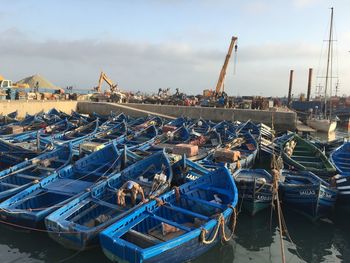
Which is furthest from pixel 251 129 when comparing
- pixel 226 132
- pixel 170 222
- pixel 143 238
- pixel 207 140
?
pixel 143 238

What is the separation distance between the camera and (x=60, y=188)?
42.2 feet

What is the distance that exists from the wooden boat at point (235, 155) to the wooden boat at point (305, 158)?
2070mm

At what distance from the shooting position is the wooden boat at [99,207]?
380 inches

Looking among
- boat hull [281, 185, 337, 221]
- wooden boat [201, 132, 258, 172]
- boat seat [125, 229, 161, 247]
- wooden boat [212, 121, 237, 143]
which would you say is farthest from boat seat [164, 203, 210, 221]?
wooden boat [212, 121, 237, 143]

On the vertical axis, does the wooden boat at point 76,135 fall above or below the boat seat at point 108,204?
above

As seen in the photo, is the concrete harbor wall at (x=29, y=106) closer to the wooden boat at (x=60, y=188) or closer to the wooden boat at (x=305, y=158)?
the wooden boat at (x=60, y=188)

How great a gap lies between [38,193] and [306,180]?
11561mm

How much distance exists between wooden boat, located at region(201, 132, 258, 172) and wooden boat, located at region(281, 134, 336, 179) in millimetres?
2070

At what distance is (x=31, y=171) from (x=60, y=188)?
3.16 metres

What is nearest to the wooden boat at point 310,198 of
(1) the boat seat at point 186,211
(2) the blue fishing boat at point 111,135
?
(1) the boat seat at point 186,211

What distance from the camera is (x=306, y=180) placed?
15.1 m

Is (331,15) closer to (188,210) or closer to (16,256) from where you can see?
(188,210)

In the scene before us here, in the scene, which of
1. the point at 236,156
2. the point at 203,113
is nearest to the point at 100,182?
the point at 236,156

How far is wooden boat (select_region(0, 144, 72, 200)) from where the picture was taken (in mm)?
12906
